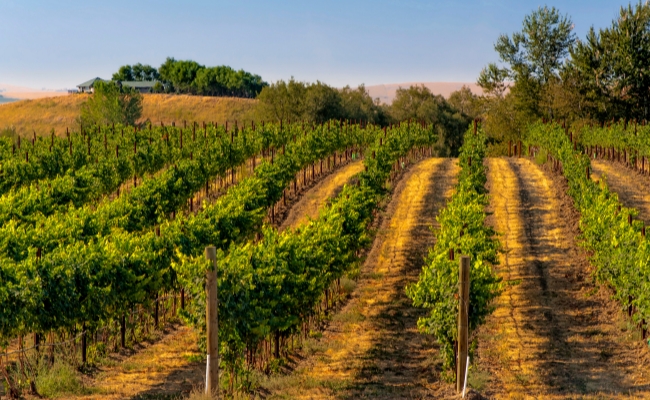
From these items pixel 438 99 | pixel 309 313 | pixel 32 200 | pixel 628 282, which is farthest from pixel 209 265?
pixel 438 99

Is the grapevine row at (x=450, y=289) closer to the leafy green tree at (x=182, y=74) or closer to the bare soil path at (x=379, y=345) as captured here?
the bare soil path at (x=379, y=345)

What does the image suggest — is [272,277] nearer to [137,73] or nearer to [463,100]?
[463,100]

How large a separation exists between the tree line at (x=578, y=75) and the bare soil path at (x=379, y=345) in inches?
1712

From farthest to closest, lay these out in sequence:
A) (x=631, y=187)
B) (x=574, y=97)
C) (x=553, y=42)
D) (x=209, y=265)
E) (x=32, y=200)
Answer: (x=553, y=42) < (x=574, y=97) < (x=631, y=187) < (x=32, y=200) < (x=209, y=265)

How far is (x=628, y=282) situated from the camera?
1738cm

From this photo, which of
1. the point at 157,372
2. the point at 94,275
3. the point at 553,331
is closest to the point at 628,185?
the point at 553,331

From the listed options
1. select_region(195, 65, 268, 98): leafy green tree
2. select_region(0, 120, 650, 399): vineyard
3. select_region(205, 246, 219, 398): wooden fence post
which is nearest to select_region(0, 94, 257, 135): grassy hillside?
select_region(195, 65, 268, 98): leafy green tree

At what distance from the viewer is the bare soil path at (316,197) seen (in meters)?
32.7

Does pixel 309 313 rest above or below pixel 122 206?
below

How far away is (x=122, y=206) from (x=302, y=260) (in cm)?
931

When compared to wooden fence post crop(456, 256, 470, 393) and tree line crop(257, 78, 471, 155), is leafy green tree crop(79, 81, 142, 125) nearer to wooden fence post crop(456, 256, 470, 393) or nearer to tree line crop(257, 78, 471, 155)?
tree line crop(257, 78, 471, 155)

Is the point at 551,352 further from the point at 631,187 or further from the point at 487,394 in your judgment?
the point at 631,187

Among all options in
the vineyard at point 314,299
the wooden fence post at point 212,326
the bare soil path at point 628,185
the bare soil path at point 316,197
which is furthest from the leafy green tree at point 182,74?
the wooden fence post at point 212,326

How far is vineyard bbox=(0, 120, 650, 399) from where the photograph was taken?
14.2 metres
